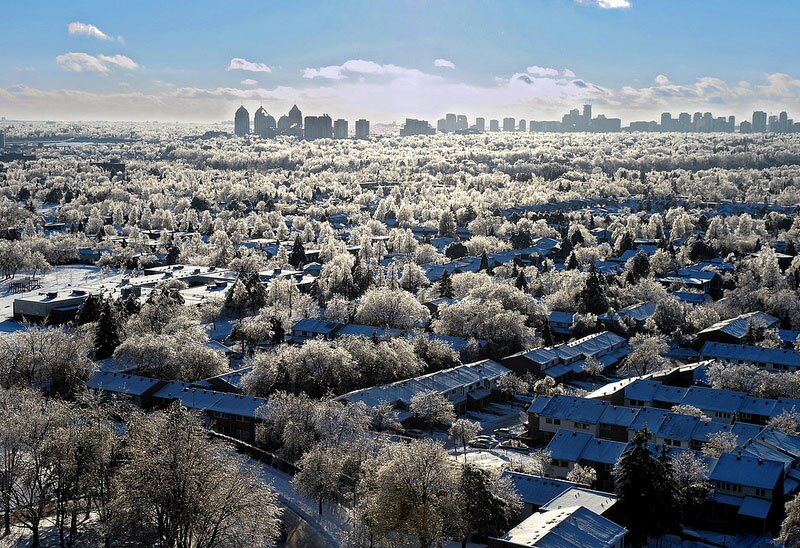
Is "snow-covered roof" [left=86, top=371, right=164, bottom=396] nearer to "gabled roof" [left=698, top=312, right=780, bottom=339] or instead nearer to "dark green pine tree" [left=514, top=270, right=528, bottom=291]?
"gabled roof" [left=698, top=312, right=780, bottom=339]

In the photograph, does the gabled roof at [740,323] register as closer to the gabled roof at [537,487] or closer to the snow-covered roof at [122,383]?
the gabled roof at [537,487]

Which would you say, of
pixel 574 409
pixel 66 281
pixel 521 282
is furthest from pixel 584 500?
pixel 66 281

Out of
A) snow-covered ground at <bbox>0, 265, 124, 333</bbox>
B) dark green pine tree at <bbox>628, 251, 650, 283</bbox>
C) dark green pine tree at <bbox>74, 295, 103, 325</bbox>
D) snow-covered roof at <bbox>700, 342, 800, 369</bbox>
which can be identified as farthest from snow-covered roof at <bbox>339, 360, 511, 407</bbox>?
dark green pine tree at <bbox>628, 251, 650, 283</bbox>

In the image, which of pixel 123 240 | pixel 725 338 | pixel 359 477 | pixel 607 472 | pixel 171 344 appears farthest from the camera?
pixel 123 240

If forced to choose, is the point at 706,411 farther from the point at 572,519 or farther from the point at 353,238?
the point at 353,238

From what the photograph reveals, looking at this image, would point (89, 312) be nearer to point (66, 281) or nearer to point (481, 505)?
point (66, 281)

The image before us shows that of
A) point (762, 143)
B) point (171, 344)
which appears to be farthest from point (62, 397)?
point (762, 143)
